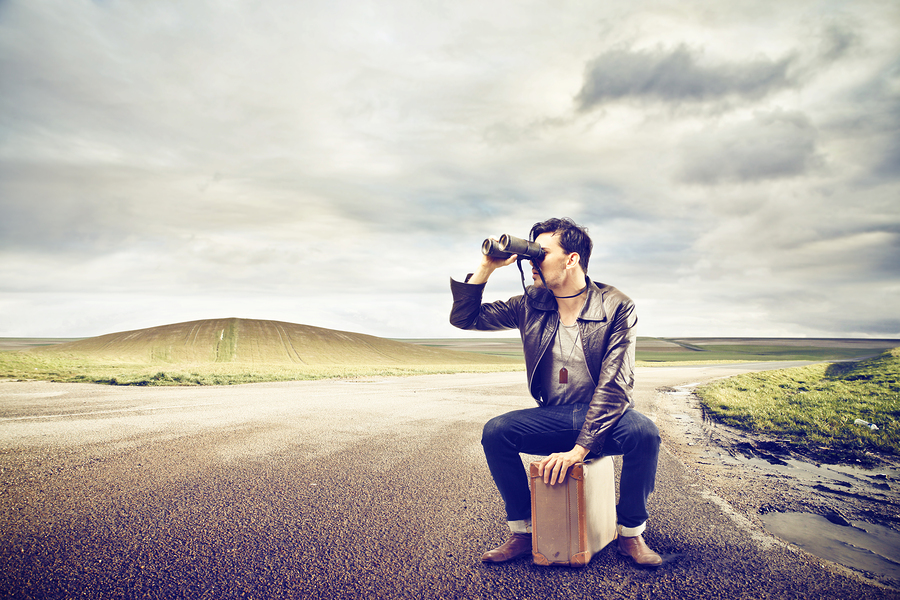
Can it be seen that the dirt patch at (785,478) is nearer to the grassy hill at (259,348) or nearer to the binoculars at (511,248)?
the binoculars at (511,248)

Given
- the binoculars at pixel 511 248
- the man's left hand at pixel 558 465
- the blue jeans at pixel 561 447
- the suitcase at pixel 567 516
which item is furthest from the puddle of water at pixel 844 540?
the binoculars at pixel 511 248

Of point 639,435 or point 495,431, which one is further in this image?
point 495,431

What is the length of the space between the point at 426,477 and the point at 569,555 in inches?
85.0

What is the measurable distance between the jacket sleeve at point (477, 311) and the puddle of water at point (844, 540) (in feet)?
8.21

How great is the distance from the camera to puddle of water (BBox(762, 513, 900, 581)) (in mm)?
2902

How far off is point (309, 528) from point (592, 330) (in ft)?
8.11

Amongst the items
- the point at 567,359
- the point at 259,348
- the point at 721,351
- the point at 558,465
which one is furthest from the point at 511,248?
the point at 721,351

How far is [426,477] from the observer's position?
4.71m

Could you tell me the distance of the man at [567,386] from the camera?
2.90 m

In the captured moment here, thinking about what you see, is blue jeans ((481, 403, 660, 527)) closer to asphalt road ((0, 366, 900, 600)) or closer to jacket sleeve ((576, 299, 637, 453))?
jacket sleeve ((576, 299, 637, 453))

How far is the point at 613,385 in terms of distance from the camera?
9.57 feet

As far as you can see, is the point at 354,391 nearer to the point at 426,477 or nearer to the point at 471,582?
the point at 426,477

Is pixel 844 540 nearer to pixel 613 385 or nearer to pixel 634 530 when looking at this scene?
pixel 634 530

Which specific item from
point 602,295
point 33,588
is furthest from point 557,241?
point 33,588
